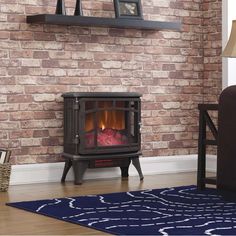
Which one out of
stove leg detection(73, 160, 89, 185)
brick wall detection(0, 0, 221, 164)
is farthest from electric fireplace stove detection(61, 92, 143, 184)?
brick wall detection(0, 0, 221, 164)

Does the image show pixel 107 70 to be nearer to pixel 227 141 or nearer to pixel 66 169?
pixel 66 169

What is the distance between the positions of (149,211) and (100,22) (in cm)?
232

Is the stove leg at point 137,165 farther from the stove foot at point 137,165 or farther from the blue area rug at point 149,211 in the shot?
the blue area rug at point 149,211

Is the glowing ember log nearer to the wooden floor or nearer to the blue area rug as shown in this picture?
the wooden floor

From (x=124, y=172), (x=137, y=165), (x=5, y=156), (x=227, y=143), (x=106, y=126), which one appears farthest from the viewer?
(x=124, y=172)

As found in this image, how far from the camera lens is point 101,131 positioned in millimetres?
6367

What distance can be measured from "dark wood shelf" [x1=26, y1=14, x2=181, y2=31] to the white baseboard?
129 cm

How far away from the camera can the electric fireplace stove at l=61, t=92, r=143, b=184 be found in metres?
6.16

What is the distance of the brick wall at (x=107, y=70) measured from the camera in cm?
620

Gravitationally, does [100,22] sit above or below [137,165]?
above

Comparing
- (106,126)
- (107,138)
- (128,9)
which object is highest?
(128,9)

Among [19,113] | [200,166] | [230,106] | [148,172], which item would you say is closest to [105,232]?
[230,106]

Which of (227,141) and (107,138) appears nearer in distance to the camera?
(227,141)

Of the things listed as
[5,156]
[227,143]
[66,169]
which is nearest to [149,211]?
[227,143]
